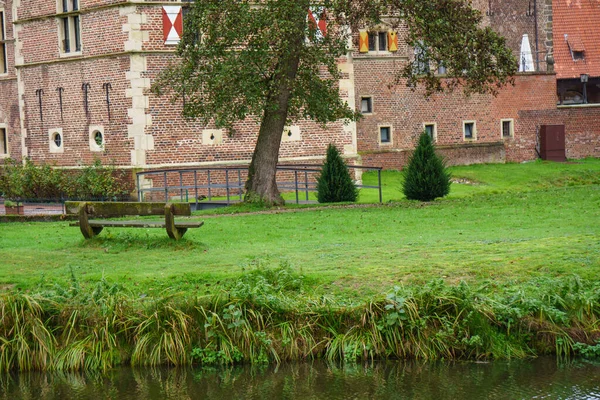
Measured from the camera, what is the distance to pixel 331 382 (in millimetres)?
9602

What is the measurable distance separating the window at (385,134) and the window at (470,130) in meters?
2.99

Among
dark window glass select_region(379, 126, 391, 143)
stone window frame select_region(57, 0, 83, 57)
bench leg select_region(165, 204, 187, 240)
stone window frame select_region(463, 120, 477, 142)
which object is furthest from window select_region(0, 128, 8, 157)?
bench leg select_region(165, 204, 187, 240)

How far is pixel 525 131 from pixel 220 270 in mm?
27937

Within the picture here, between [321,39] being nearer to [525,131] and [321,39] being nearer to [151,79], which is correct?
[151,79]

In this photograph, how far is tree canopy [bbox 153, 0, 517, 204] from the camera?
2016 centimetres

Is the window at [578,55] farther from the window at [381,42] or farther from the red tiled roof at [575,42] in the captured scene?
the window at [381,42]

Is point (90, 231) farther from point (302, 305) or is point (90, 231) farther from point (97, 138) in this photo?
point (97, 138)

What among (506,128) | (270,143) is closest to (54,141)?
(270,143)

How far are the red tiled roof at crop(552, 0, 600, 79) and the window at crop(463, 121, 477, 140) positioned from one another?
7692 millimetres

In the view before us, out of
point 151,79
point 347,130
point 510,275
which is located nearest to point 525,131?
point 347,130

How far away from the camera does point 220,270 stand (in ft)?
39.7

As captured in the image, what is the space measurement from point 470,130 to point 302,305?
1087 inches

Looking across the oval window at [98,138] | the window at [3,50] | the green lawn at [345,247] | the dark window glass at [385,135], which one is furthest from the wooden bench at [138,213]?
the window at [3,50]

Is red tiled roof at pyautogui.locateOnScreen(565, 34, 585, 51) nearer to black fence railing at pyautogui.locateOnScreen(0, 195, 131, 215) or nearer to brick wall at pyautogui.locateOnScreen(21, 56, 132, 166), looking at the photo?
brick wall at pyautogui.locateOnScreen(21, 56, 132, 166)
